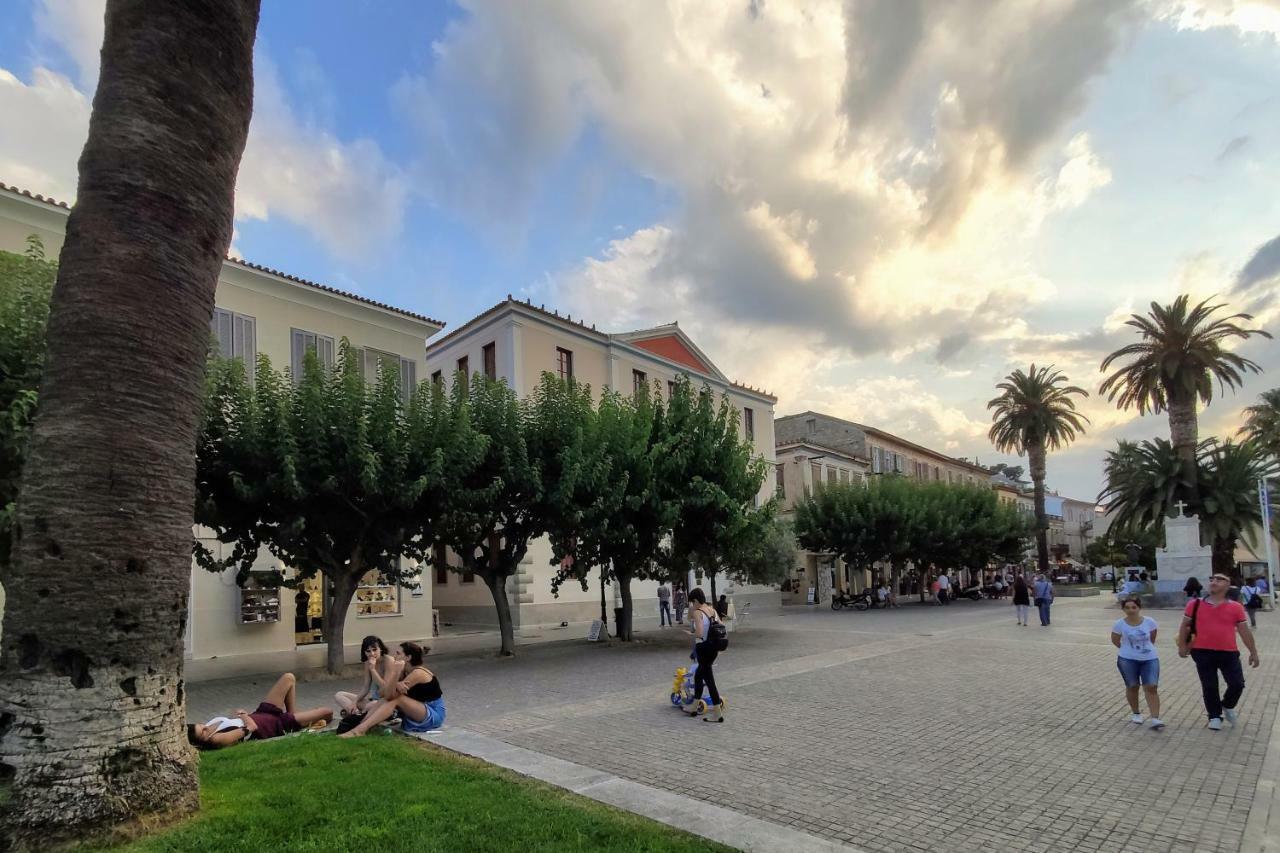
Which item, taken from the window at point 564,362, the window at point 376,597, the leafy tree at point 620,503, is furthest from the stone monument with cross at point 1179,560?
the window at point 376,597

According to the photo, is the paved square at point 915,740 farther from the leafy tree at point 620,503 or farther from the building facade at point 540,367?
the building facade at point 540,367

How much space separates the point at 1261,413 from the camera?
180 feet

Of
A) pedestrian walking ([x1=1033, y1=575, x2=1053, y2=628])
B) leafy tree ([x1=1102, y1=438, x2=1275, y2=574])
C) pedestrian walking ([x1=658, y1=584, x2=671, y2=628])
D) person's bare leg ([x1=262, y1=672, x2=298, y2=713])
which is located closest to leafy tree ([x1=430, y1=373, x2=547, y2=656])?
person's bare leg ([x1=262, y1=672, x2=298, y2=713])

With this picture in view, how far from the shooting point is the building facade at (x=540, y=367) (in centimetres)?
2727

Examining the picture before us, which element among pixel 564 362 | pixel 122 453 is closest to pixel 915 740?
pixel 122 453

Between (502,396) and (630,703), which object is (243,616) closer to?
(502,396)

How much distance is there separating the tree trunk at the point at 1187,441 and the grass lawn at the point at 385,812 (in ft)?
129

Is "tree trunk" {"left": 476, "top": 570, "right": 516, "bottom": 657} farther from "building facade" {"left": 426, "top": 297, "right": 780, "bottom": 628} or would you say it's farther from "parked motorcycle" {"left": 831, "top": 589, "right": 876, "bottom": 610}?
"parked motorcycle" {"left": 831, "top": 589, "right": 876, "bottom": 610}

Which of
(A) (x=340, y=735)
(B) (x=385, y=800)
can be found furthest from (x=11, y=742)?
(A) (x=340, y=735)

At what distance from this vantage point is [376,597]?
72.5 ft

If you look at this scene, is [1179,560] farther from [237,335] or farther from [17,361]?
[17,361]

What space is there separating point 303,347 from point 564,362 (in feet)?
34.9

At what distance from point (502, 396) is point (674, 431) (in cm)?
482

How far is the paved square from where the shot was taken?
564 centimetres
